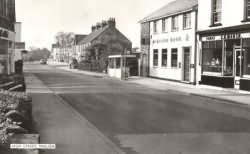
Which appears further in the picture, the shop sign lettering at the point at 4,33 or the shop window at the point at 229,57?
the shop window at the point at 229,57

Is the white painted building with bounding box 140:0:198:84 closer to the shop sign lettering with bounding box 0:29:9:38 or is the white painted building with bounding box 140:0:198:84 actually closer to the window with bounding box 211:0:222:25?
the window with bounding box 211:0:222:25

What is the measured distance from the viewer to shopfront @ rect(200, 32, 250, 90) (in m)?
20.1

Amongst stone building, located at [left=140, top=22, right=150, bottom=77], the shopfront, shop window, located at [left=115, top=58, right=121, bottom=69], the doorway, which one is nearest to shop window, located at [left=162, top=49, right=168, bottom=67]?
stone building, located at [left=140, top=22, right=150, bottom=77]

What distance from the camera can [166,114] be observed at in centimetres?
1251

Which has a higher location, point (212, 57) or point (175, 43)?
point (175, 43)

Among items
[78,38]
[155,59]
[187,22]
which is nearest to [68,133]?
[187,22]

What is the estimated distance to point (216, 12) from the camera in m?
23.2

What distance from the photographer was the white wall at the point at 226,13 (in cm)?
2078

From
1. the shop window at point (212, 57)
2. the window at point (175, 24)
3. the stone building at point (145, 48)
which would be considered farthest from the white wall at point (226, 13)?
the stone building at point (145, 48)

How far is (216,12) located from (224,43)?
97.0 inches

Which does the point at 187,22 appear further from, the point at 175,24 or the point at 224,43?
the point at 224,43

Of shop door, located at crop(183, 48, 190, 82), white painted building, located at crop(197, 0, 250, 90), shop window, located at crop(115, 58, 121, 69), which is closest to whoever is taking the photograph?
white painted building, located at crop(197, 0, 250, 90)

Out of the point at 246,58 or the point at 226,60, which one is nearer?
the point at 246,58

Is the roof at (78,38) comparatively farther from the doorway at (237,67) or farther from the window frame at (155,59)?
the doorway at (237,67)
